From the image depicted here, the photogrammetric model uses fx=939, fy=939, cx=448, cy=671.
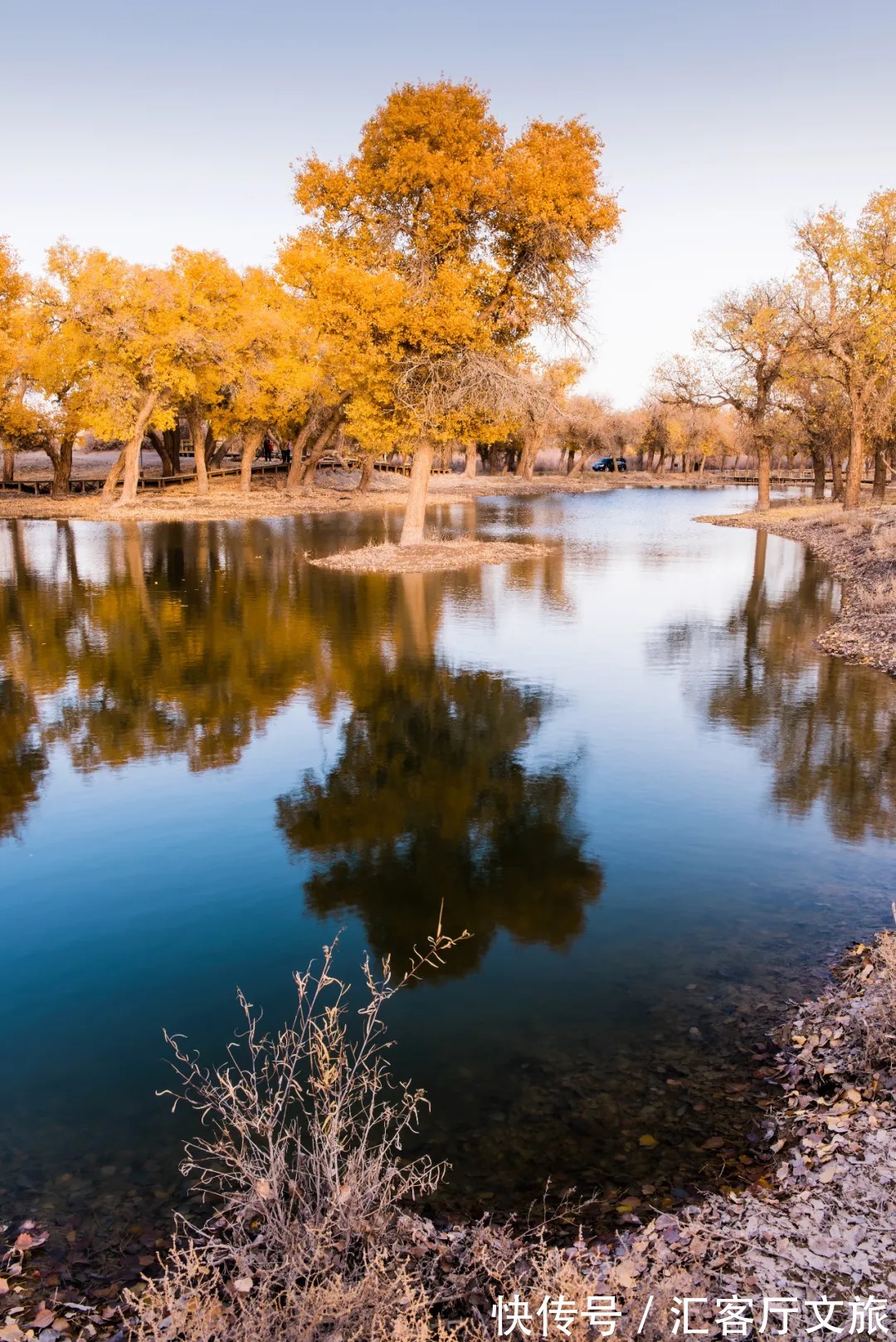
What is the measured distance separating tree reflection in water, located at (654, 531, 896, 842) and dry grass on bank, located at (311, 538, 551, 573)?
11022mm

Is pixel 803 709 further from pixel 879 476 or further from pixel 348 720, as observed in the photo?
pixel 879 476

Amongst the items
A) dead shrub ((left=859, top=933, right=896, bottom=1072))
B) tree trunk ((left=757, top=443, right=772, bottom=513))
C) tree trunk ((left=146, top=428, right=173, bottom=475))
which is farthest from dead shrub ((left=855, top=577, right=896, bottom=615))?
tree trunk ((left=146, top=428, right=173, bottom=475))

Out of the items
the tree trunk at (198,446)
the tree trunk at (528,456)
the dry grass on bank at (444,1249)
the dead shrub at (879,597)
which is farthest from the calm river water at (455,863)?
the tree trunk at (528,456)

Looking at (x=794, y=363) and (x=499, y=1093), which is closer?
(x=499, y=1093)

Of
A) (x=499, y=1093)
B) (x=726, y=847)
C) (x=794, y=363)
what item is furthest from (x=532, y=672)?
(x=794, y=363)

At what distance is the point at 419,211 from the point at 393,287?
147 inches

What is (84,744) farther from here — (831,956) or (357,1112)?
(831,956)

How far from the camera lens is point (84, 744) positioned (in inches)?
527

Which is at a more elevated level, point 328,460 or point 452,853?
point 328,460

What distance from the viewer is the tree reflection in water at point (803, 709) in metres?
11.5

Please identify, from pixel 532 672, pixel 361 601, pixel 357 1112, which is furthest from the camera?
pixel 361 601

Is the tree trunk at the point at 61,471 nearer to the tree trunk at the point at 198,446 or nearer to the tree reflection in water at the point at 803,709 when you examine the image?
the tree trunk at the point at 198,446

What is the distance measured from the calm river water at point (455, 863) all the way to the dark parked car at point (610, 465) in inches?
5046

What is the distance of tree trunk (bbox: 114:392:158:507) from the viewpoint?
48.5 m
